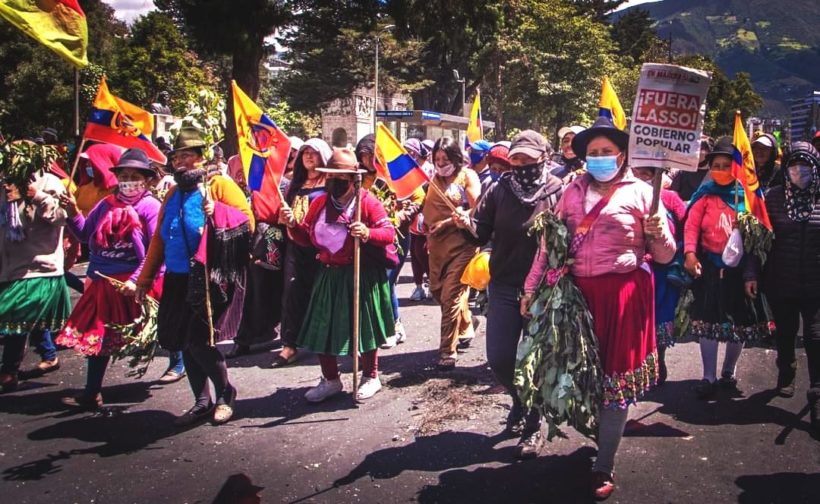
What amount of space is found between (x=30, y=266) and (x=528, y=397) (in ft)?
14.5

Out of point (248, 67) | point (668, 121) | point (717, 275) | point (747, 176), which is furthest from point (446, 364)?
point (248, 67)

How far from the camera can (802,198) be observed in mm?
5355

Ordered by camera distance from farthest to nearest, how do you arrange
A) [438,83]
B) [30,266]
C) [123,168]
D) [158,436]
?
[438,83] → [30,266] → [123,168] → [158,436]

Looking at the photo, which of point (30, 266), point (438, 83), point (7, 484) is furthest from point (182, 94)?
point (7, 484)

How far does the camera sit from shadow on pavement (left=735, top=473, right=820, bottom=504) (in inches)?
156

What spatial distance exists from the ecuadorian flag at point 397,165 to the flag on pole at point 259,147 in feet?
2.52

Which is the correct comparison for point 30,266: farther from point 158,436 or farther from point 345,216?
point 345,216

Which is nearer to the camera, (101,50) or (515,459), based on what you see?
(515,459)

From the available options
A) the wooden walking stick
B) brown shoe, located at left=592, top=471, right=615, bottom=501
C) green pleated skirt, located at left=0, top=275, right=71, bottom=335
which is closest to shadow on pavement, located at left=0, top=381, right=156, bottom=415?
green pleated skirt, located at left=0, top=275, right=71, bottom=335

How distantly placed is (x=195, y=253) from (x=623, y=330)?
113 inches

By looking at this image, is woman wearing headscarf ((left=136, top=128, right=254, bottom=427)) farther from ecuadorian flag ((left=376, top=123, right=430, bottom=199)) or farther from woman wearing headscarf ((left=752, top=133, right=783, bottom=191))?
woman wearing headscarf ((left=752, top=133, right=783, bottom=191))

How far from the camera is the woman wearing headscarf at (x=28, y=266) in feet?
19.1

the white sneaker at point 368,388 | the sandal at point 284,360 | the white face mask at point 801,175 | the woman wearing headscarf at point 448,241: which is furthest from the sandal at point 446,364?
the white face mask at point 801,175

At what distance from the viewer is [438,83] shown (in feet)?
138
